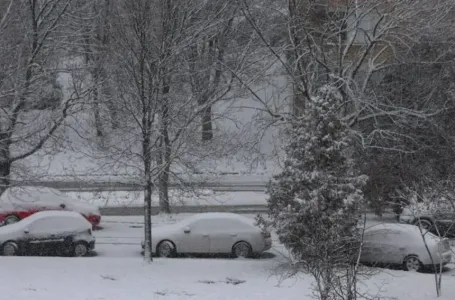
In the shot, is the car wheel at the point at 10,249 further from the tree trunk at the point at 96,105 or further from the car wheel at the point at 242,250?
the car wheel at the point at 242,250

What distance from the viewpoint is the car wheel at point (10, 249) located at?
779 inches

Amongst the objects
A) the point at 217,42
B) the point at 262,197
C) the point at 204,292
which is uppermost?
the point at 217,42

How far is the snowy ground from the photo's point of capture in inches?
599

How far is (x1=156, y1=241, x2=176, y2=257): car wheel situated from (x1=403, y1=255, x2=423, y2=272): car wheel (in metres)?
6.76

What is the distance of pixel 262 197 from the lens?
31.3 meters

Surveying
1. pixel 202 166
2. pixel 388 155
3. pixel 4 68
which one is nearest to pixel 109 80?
pixel 4 68

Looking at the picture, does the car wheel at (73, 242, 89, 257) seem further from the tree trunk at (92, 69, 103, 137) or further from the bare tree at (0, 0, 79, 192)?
the tree trunk at (92, 69, 103, 137)

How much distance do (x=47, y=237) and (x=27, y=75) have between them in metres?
4.83

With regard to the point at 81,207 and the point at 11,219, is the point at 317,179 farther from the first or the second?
the point at 11,219

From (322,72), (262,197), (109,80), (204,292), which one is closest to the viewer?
(204,292)

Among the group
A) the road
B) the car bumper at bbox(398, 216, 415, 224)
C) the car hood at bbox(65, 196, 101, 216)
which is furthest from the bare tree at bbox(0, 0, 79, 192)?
the car bumper at bbox(398, 216, 415, 224)

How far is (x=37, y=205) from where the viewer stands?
Result: 77.4 ft

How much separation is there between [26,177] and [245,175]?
16823 mm

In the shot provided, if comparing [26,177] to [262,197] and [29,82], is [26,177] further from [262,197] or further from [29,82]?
[262,197]
